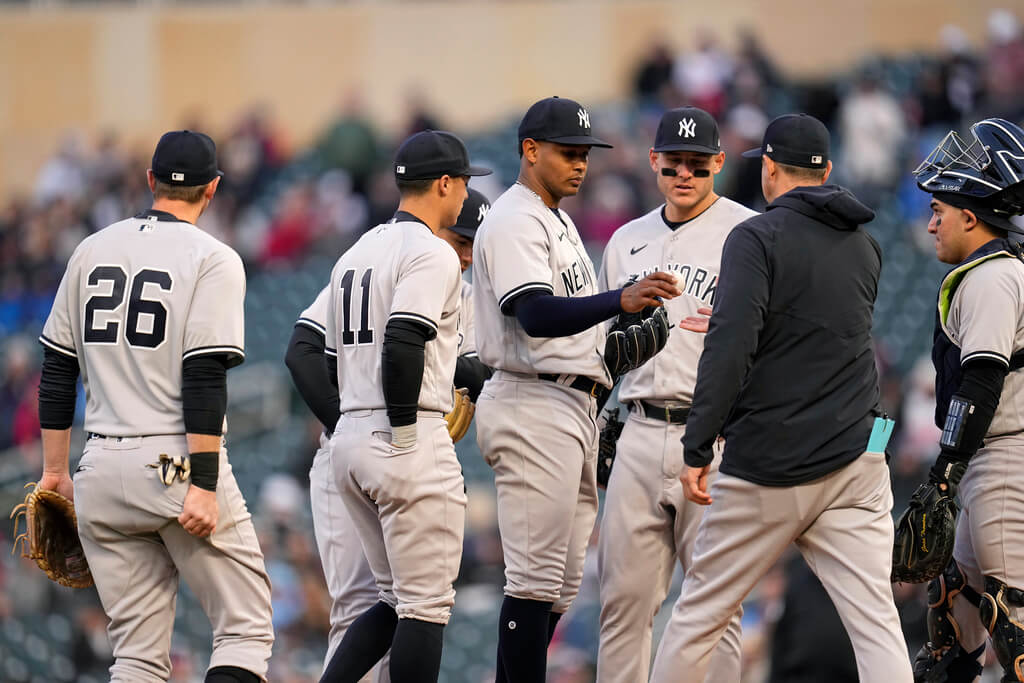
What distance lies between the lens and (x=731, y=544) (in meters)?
3.98

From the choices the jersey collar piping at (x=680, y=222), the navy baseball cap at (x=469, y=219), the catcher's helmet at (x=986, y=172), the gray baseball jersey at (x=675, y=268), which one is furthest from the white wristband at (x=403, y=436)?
the catcher's helmet at (x=986, y=172)

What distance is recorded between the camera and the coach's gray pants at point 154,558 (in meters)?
4.10

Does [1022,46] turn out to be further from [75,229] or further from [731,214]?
[75,229]

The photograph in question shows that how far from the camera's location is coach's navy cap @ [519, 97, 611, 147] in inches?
180

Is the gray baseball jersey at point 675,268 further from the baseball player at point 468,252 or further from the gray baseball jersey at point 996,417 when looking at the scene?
the gray baseball jersey at point 996,417

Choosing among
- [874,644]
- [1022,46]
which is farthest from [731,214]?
[1022,46]

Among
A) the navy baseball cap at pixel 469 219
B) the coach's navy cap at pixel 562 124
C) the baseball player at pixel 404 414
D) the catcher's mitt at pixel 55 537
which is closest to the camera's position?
the baseball player at pixel 404 414

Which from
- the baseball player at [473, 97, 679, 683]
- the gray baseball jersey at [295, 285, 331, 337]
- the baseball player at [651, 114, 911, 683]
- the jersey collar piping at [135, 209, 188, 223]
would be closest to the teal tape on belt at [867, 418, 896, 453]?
the baseball player at [651, 114, 911, 683]

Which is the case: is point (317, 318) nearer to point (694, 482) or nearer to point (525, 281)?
point (525, 281)

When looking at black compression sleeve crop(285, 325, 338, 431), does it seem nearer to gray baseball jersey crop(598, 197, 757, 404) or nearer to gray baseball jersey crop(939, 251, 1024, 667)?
gray baseball jersey crop(598, 197, 757, 404)

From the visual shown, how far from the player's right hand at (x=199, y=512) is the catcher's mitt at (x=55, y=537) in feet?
1.61

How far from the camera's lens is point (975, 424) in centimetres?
433

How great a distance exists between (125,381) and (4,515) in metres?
7.05

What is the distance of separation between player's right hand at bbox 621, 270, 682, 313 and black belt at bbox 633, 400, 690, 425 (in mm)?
673
